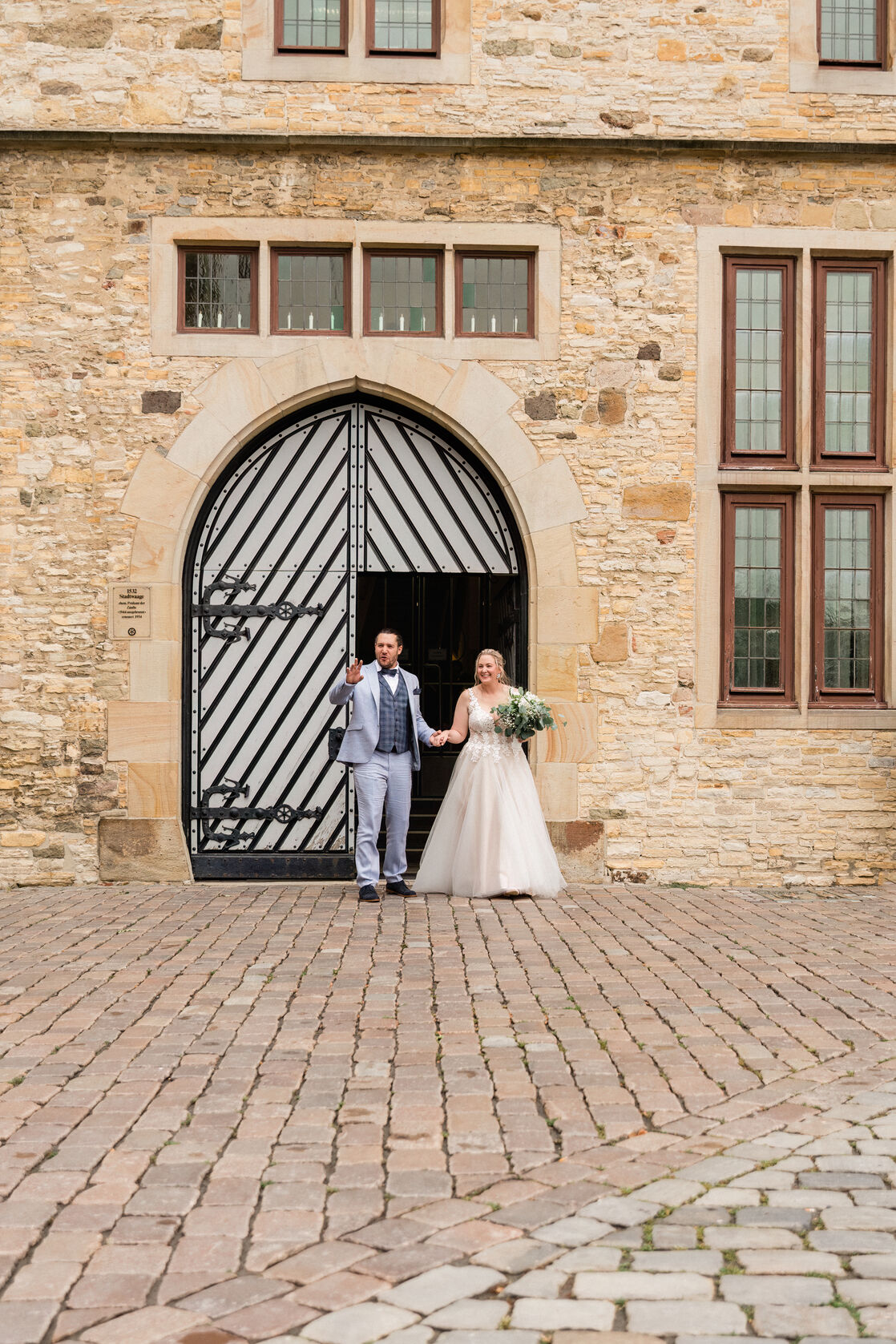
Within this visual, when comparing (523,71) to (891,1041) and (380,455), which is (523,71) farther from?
(891,1041)

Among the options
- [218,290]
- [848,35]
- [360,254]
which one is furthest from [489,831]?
[848,35]

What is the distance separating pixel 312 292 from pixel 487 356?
1.33m

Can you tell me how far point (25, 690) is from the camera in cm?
947

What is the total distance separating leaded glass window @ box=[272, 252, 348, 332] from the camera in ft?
32.3

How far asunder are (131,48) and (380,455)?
3.20 metres

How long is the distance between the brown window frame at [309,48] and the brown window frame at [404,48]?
15 cm

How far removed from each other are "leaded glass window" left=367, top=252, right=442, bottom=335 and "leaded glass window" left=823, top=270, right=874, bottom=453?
2.80 meters

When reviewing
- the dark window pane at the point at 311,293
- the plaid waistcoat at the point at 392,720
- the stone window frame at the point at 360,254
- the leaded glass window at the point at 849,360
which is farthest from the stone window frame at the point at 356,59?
the plaid waistcoat at the point at 392,720

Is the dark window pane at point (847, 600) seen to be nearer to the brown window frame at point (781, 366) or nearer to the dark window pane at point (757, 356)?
the brown window frame at point (781, 366)

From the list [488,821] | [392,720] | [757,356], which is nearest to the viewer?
[488,821]

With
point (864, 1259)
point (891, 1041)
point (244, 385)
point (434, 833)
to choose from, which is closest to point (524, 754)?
point (434, 833)

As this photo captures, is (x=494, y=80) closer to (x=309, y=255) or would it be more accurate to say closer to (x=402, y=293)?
(x=402, y=293)

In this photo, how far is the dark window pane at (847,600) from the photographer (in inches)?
393

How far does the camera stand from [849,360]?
10070 mm
